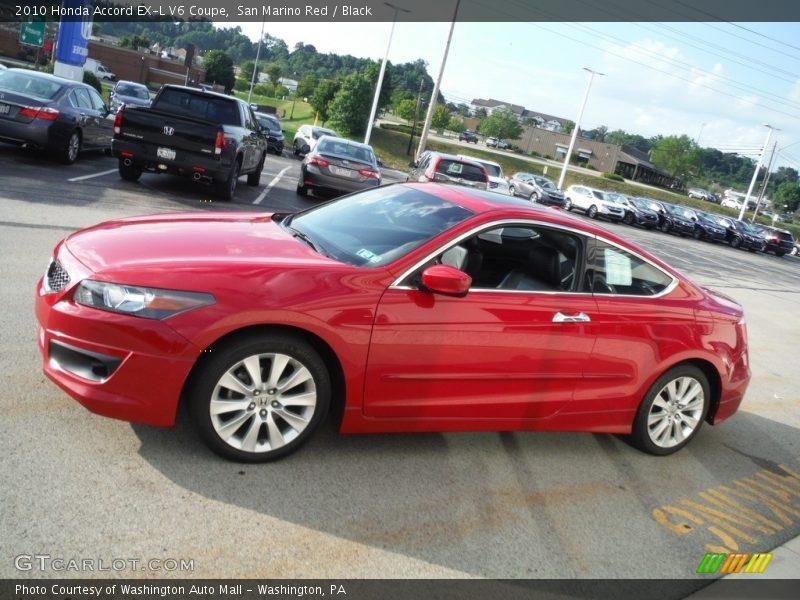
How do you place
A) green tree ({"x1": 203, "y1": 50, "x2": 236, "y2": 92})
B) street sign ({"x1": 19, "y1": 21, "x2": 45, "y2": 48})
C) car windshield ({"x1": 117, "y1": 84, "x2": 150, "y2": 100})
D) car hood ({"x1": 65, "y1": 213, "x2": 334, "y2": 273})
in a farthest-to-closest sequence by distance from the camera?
1. green tree ({"x1": 203, "y1": 50, "x2": 236, "y2": 92})
2. street sign ({"x1": 19, "y1": 21, "x2": 45, "y2": 48})
3. car windshield ({"x1": 117, "y1": 84, "x2": 150, "y2": 100})
4. car hood ({"x1": 65, "y1": 213, "x2": 334, "y2": 273})

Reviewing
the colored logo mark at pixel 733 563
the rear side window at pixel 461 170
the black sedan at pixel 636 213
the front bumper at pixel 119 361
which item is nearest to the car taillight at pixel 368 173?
the rear side window at pixel 461 170

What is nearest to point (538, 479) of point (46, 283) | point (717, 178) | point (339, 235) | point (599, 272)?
point (599, 272)

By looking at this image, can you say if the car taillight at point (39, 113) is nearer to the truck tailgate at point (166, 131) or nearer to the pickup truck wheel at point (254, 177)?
the truck tailgate at point (166, 131)

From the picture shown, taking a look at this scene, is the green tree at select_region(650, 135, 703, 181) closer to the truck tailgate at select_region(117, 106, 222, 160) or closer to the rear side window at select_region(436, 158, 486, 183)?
the rear side window at select_region(436, 158, 486, 183)

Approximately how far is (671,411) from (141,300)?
12.3 feet

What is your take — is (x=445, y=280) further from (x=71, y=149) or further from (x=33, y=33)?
(x=33, y=33)

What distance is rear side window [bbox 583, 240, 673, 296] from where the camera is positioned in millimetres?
4742

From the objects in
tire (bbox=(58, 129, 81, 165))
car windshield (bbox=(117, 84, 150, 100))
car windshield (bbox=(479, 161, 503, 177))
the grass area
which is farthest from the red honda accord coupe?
the grass area

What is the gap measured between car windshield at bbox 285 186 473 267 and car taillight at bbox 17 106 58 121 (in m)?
9.18

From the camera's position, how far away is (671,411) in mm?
5184

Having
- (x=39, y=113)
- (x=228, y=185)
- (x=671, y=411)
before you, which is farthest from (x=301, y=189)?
(x=671, y=411)

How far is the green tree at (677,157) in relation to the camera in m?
120

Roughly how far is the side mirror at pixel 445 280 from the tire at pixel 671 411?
192cm

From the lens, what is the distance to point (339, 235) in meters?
4.54
